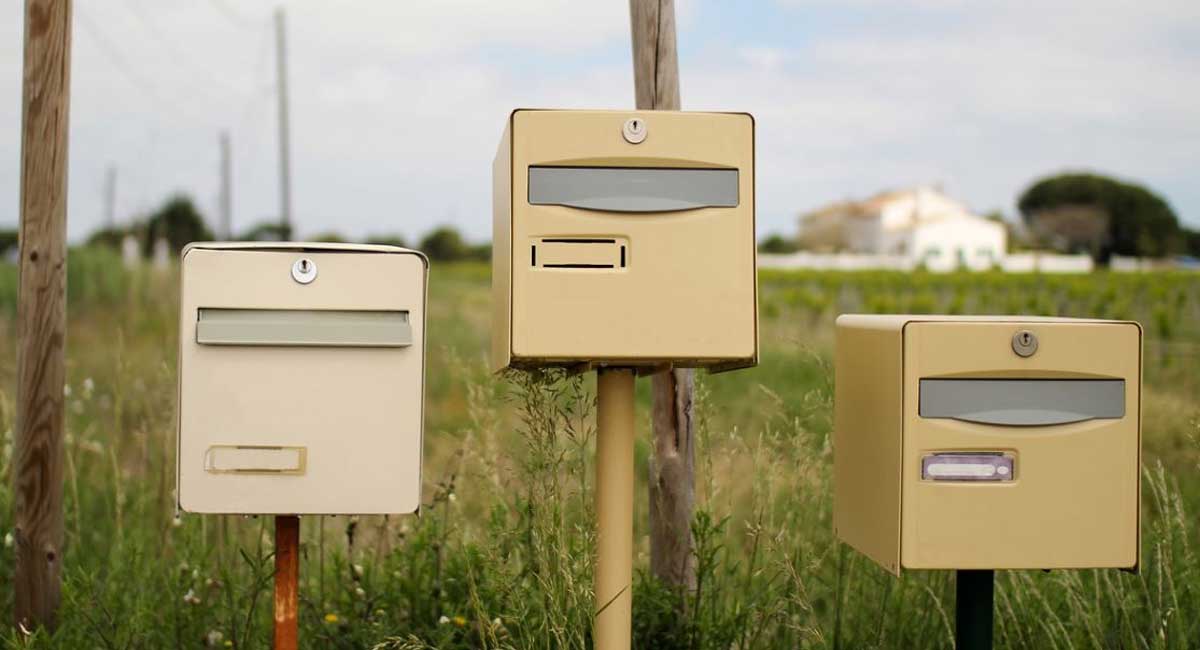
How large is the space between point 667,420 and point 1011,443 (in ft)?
3.26

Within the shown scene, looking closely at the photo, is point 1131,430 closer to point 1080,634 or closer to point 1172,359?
point 1080,634

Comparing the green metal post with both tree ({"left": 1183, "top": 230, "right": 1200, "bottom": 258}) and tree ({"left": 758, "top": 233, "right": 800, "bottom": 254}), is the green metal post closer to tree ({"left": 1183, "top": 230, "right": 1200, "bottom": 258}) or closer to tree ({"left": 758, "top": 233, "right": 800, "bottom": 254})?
tree ({"left": 1183, "top": 230, "right": 1200, "bottom": 258})

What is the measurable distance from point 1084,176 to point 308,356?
59.7m

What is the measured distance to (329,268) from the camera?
2.19 m

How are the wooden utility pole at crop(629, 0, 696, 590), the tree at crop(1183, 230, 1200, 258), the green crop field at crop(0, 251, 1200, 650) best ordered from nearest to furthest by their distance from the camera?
the green crop field at crop(0, 251, 1200, 650)
the wooden utility pole at crop(629, 0, 696, 590)
the tree at crop(1183, 230, 1200, 258)

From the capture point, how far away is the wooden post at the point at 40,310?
3.04 m

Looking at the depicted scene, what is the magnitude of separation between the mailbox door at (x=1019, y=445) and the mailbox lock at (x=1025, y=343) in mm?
12

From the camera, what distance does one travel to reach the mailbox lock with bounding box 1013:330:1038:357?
2188mm

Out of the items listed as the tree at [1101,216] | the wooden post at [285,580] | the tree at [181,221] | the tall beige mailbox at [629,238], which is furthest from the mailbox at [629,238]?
the tree at [181,221]

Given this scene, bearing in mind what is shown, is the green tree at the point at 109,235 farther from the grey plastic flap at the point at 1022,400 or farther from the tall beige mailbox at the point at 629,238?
the grey plastic flap at the point at 1022,400

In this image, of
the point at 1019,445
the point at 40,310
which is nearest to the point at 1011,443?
the point at 1019,445

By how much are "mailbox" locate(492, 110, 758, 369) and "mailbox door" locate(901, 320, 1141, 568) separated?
1.21ft

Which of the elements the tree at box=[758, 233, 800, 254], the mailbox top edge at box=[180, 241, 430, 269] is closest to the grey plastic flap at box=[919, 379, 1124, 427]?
the mailbox top edge at box=[180, 241, 430, 269]

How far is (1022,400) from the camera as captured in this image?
2.21m
